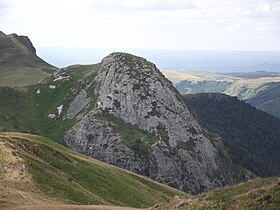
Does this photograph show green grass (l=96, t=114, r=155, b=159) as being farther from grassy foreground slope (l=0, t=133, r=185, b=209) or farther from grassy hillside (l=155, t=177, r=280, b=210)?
grassy hillside (l=155, t=177, r=280, b=210)

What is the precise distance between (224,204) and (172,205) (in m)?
7.86

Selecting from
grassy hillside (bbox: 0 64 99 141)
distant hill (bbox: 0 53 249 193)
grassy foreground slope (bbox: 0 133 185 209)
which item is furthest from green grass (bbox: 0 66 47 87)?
grassy foreground slope (bbox: 0 133 185 209)

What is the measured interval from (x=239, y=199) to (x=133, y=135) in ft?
296

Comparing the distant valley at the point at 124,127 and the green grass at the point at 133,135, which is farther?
the green grass at the point at 133,135

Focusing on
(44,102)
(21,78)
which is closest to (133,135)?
(44,102)

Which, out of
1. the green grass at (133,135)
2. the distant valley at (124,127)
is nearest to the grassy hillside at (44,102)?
the distant valley at (124,127)

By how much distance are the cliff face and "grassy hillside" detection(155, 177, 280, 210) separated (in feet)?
249

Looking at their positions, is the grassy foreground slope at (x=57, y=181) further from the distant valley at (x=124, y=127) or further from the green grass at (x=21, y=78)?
the green grass at (x=21, y=78)

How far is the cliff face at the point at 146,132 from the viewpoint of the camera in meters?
119

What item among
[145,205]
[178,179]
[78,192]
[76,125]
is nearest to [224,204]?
[78,192]

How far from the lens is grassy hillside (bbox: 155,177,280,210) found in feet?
99.4

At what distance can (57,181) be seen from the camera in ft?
186

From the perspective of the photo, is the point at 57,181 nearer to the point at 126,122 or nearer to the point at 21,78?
the point at 126,122

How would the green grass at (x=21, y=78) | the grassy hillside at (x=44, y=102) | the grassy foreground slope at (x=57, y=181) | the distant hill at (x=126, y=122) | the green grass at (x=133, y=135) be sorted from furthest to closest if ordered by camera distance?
the green grass at (x=21, y=78) < the grassy hillside at (x=44, y=102) < the distant hill at (x=126, y=122) < the green grass at (x=133, y=135) < the grassy foreground slope at (x=57, y=181)
